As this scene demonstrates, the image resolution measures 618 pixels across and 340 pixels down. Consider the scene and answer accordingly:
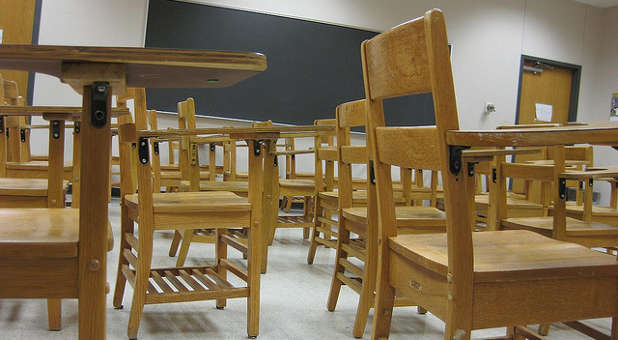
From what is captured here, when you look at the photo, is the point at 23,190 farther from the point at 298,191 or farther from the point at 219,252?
the point at 298,191

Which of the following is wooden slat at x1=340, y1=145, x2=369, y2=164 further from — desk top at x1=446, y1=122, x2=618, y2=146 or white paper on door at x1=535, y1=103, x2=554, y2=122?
white paper on door at x1=535, y1=103, x2=554, y2=122

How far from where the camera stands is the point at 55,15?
5.13m

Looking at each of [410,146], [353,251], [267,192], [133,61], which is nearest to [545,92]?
[267,192]

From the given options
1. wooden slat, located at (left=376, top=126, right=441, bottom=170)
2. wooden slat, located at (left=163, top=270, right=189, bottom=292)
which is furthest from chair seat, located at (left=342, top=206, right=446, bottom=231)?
wooden slat, located at (left=163, top=270, right=189, bottom=292)

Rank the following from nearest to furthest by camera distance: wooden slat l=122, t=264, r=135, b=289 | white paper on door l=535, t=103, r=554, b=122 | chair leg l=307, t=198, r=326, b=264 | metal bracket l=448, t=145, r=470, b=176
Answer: metal bracket l=448, t=145, r=470, b=176
wooden slat l=122, t=264, r=135, b=289
chair leg l=307, t=198, r=326, b=264
white paper on door l=535, t=103, r=554, b=122

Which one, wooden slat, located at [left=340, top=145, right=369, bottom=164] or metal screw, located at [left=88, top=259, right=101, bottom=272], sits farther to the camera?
wooden slat, located at [left=340, top=145, right=369, bottom=164]

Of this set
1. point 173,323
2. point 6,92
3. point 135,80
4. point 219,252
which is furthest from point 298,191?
point 135,80

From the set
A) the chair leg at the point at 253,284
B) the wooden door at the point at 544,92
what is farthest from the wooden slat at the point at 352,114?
the wooden door at the point at 544,92

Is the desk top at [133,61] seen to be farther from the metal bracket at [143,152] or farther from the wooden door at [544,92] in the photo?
the wooden door at [544,92]

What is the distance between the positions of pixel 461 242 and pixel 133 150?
1690 millimetres

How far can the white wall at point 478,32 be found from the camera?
5.20 meters

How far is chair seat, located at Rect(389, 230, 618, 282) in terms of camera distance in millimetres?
994

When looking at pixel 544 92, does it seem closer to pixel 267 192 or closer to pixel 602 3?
pixel 602 3

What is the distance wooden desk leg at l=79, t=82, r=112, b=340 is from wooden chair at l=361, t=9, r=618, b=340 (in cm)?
62
